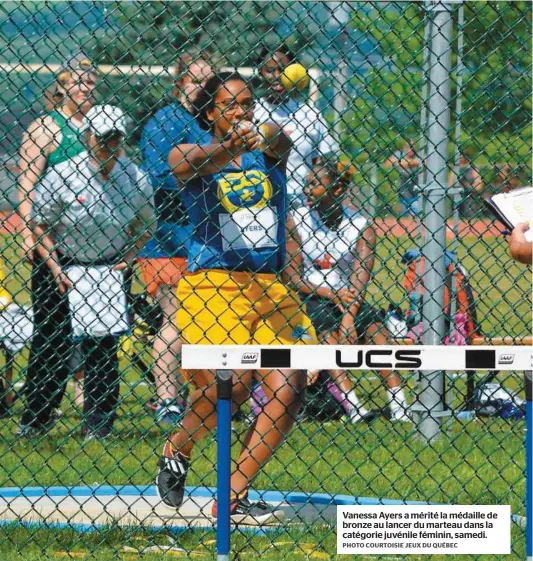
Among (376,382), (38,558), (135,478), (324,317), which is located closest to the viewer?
(38,558)

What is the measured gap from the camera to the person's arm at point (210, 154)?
13.8ft

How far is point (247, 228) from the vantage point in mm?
4523

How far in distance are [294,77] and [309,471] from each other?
1.71 metres

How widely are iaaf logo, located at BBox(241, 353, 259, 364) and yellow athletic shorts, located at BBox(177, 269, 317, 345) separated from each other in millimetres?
958

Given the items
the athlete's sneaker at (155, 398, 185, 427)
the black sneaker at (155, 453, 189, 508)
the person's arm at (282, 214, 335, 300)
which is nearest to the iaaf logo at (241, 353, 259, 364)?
the person's arm at (282, 214, 335, 300)

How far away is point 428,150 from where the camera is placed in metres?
6.42

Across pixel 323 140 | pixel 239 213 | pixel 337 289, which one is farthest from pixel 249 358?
pixel 337 289

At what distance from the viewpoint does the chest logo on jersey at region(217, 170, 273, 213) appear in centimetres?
450

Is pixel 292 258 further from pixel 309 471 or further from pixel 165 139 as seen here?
pixel 309 471

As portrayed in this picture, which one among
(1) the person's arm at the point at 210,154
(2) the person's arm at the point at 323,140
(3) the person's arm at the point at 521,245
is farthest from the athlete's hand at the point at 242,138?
(3) the person's arm at the point at 521,245

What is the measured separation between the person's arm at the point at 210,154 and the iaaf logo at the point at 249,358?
3.29ft

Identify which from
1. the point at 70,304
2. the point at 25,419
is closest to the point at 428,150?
the point at 70,304

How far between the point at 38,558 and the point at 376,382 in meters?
4.97

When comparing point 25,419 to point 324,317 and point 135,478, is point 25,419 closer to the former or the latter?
point 135,478
